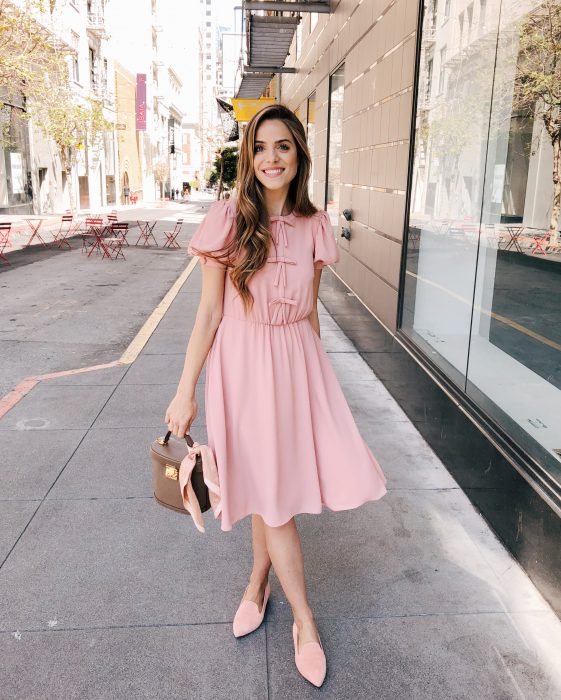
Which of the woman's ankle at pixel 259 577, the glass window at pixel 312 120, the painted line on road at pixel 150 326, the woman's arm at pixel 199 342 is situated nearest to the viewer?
the woman's arm at pixel 199 342

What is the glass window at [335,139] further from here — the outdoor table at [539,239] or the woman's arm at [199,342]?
the woman's arm at [199,342]

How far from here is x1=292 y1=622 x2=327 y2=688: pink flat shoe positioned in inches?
91.6

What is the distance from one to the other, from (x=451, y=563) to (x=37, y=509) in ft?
7.11

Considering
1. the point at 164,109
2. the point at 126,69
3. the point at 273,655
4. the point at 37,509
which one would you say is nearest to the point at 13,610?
the point at 37,509

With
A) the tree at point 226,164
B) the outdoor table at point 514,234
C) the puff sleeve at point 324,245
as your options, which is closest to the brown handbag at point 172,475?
the puff sleeve at point 324,245

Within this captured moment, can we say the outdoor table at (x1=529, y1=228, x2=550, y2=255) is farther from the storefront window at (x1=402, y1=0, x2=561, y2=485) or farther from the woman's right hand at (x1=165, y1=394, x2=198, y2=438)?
the woman's right hand at (x1=165, y1=394, x2=198, y2=438)

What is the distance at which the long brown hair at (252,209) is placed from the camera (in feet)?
7.32

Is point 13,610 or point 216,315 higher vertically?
point 216,315

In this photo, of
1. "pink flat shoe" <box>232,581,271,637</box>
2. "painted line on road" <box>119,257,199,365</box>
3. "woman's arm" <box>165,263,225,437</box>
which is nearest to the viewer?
"woman's arm" <box>165,263,225,437</box>

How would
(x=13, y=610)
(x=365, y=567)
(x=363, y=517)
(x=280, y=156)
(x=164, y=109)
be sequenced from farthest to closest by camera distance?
(x=164, y=109)
(x=363, y=517)
(x=365, y=567)
(x=13, y=610)
(x=280, y=156)

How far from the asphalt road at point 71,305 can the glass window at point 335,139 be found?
3.11 metres

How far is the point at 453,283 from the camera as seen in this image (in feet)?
14.7

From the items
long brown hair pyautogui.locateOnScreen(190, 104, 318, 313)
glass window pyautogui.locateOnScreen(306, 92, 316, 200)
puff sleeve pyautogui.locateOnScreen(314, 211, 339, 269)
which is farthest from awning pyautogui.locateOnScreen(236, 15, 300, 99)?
puff sleeve pyautogui.locateOnScreen(314, 211, 339, 269)

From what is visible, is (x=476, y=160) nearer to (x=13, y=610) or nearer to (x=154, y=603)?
(x=154, y=603)
